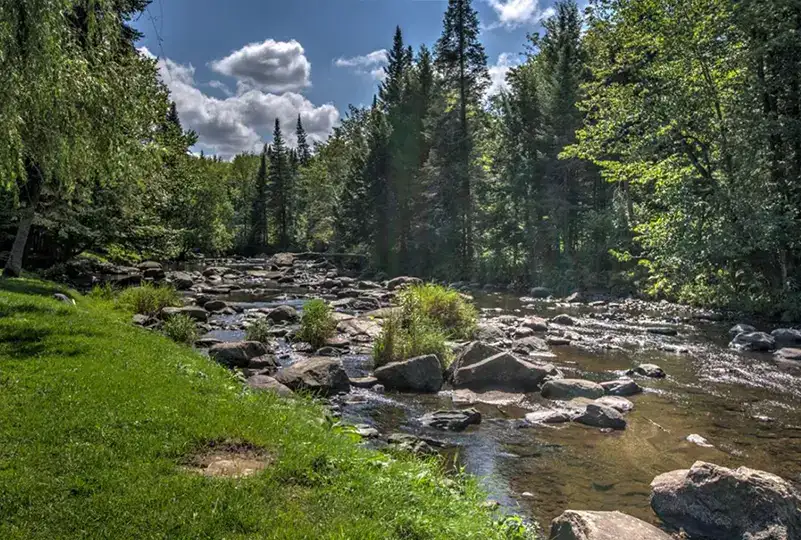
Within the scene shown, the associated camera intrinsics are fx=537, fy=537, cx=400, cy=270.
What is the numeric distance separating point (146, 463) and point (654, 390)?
33.0 ft

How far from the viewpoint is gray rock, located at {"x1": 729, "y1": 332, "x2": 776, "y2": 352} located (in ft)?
49.0

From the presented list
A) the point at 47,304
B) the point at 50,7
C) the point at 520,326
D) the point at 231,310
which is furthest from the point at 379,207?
the point at 50,7

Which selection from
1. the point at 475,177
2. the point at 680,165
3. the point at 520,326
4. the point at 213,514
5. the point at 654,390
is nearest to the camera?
the point at 213,514

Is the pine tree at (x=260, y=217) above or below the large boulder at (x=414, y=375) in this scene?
above

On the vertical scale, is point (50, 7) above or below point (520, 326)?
above

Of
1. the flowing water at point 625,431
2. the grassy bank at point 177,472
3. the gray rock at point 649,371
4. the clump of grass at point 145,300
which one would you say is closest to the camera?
the grassy bank at point 177,472

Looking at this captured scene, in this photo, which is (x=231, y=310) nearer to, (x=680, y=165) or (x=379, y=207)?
(x=680, y=165)

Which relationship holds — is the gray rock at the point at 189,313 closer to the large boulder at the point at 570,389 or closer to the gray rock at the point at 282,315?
the gray rock at the point at 282,315

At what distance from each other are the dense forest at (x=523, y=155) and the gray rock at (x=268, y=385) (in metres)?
4.98

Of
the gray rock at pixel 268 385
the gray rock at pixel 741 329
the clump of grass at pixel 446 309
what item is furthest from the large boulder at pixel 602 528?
the gray rock at pixel 741 329

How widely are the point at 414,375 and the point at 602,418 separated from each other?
4.00 m

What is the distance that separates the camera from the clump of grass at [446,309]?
16297 millimetres

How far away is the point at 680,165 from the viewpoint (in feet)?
69.5

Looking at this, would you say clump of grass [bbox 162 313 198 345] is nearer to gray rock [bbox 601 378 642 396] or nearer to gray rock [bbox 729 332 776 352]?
gray rock [bbox 601 378 642 396]
